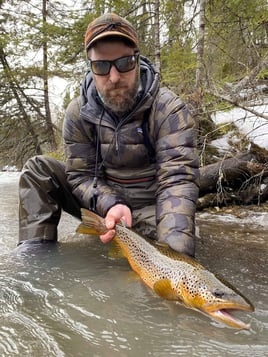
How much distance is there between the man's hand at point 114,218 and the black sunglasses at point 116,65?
99 centimetres

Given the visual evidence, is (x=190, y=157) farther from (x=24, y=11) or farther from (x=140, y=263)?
(x=24, y=11)

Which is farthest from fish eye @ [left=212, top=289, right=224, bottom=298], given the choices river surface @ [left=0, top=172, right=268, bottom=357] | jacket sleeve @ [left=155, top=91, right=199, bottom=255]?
jacket sleeve @ [left=155, top=91, right=199, bottom=255]

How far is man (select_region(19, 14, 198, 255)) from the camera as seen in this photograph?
274 cm

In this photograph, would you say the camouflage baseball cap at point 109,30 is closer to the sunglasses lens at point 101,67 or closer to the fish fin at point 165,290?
the sunglasses lens at point 101,67

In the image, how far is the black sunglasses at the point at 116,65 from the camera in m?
2.80

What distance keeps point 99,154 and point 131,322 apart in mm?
1709

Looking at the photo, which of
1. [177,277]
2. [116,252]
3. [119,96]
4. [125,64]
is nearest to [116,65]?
[125,64]

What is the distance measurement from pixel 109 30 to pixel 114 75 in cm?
31

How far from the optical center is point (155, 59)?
776cm

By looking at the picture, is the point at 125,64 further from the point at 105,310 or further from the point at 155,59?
the point at 155,59

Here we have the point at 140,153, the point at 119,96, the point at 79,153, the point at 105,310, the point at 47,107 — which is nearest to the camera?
the point at 105,310

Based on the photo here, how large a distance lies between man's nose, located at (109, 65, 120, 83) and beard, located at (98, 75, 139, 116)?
0.04 m

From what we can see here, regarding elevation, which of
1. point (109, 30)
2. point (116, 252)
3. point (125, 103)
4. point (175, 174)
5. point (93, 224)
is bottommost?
point (116, 252)

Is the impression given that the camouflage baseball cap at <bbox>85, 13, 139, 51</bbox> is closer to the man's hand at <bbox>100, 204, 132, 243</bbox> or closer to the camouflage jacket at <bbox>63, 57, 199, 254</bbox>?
the camouflage jacket at <bbox>63, 57, 199, 254</bbox>
